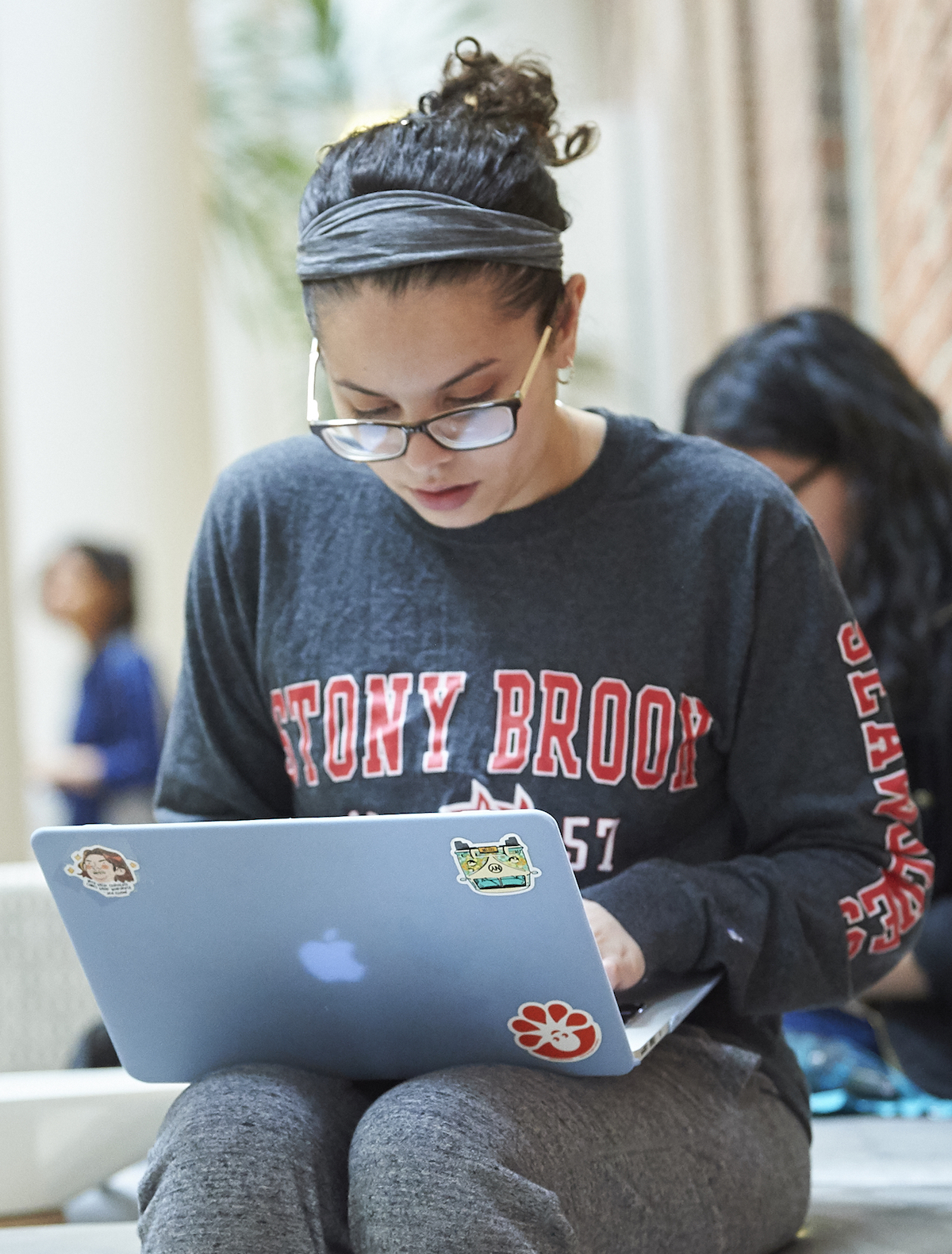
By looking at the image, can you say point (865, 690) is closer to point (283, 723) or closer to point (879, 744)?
point (879, 744)

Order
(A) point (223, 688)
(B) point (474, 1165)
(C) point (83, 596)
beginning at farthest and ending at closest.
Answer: (C) point (83, 596)
(A) point (223, 688)
(B) point (474, 1165)

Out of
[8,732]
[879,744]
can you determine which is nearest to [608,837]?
[879,744]

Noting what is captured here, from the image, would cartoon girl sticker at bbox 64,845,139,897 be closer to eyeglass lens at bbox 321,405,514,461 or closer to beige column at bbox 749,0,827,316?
eyeglass lens at bbox 321,405,514,461

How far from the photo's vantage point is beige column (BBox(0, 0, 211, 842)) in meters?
4.62

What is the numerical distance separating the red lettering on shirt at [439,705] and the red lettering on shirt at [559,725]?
0.07 meters

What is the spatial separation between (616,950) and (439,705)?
11.9 inches

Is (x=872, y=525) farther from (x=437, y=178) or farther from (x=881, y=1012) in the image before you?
(x=437, y=178)

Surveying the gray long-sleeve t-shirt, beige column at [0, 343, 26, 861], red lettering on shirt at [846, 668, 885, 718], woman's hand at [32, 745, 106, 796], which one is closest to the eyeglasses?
the gray long-sleeve t-shirt

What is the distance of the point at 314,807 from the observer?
1.37 metres

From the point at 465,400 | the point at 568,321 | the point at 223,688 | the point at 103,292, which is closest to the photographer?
the point at 465,400

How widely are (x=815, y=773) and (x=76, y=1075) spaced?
2.59 feet

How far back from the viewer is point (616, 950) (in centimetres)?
110

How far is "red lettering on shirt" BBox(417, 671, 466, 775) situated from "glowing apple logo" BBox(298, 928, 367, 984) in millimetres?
276

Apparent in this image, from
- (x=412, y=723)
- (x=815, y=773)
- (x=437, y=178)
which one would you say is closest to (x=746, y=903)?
(x=815, y=773)
